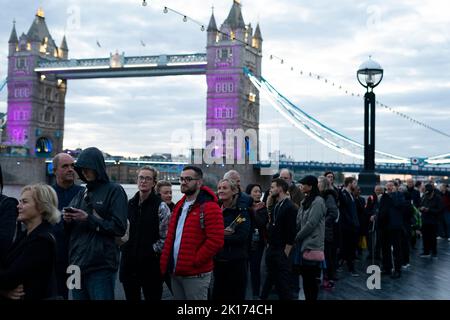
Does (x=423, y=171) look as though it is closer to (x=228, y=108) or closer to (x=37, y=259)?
(x=228, y=108)

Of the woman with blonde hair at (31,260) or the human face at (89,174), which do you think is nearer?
the woman with blonde hair at (31,260)

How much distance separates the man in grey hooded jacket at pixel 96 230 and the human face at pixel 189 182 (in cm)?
46

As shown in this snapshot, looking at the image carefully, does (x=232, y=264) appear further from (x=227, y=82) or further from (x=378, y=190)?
(x=227, y=82)

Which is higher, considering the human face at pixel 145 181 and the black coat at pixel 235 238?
the human face at pixel 145 181

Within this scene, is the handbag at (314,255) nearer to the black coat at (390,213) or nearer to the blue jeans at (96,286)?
the blue jeans at (96,286)

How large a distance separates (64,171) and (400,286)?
4872mm

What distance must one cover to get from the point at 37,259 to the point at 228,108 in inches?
1904

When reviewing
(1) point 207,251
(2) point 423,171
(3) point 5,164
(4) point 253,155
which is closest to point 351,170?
(2) point 423,171

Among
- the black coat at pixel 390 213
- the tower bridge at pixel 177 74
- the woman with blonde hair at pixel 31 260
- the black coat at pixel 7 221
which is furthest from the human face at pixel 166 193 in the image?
the tower bridge at pixel 177 74

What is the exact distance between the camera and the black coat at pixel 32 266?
2.93 metres

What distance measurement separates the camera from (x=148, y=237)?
468 cm

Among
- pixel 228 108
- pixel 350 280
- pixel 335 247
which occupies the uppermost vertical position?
pixel 228 108

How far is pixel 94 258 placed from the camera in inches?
152

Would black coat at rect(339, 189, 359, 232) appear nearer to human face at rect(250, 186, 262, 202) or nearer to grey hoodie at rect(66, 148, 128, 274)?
human face at rect(250, 186, 262, 202)
